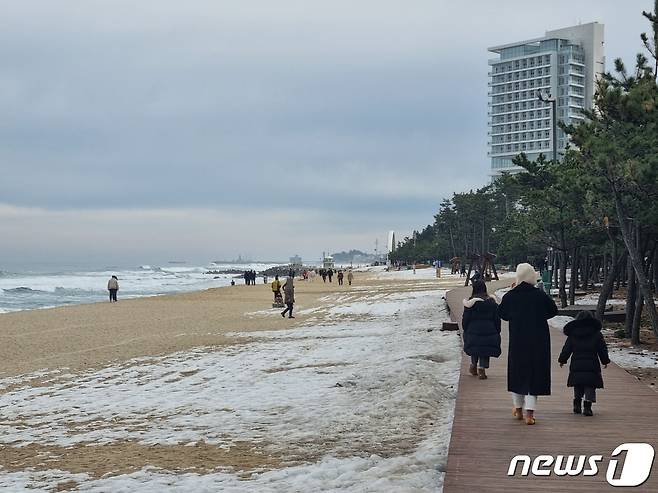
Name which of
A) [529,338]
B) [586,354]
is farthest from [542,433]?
[586,354]

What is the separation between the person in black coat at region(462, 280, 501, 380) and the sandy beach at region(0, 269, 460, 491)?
2.52ft

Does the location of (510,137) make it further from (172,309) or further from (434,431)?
(434,431)

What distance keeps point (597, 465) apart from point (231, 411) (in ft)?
18.6

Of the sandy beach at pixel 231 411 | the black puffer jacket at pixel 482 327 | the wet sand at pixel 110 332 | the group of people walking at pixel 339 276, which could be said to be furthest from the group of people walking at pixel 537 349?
the group of people walking at pixel 339 276

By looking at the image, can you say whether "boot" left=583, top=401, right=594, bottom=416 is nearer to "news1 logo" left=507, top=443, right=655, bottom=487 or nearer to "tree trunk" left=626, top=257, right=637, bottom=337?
"news1 logo" left=507, top=443, right=655, bottom=487

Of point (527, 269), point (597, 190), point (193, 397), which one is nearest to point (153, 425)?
point (193, 397)

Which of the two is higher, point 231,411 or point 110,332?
point 231,411

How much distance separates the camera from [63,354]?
18688 millimetres

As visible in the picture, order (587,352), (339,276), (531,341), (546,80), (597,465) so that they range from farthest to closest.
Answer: (546,80) → (339,276) → (587,352) → (531,341) → (597,465)

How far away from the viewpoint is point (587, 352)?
8102 millimetres

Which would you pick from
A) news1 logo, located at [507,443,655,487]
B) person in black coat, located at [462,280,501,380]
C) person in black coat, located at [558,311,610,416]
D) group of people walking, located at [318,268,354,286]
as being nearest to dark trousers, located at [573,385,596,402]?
person in black coat, located at [558,311,610,416]

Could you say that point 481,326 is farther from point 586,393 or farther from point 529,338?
point 529,338

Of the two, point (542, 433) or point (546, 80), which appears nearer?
point (542, 433)

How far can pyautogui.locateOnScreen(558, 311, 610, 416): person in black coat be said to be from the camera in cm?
805
